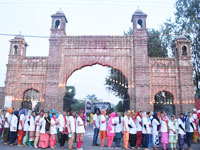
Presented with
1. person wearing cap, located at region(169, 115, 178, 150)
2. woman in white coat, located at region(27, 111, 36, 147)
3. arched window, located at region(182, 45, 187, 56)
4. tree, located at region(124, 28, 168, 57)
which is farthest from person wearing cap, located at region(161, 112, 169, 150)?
tree, located at region(124, 28, 168, 57)

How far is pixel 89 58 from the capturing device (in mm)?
16156

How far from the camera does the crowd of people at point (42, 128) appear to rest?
732 cm

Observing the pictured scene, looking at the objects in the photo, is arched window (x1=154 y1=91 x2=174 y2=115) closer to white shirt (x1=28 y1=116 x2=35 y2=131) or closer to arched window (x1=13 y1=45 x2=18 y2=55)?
white shirt (x1=28 y1=116 x2=35 y2=131)

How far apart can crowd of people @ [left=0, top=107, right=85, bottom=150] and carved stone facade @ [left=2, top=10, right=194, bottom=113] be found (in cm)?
729

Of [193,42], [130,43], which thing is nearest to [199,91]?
[193,42]

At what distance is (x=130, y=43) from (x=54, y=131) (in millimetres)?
11385

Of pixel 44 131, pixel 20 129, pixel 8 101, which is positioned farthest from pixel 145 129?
pixel 8 101

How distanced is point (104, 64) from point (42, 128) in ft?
31.3

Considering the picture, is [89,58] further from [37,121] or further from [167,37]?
[167,37]

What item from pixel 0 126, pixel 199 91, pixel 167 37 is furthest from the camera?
pixel 167 37

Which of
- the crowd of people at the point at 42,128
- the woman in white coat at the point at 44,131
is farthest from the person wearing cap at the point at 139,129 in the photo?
the woman in white coat at the point at 44,131

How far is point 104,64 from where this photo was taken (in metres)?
15.9

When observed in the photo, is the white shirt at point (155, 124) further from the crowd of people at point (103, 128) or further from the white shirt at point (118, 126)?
the white shirt at point (118, 126)

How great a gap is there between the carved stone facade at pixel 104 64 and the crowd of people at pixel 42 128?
23.9ft
